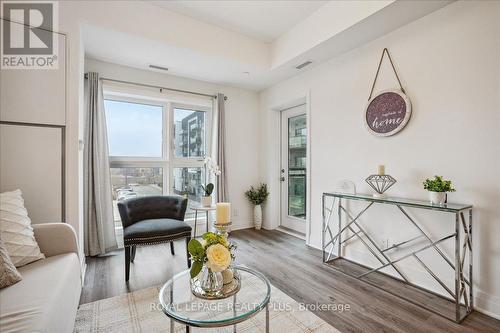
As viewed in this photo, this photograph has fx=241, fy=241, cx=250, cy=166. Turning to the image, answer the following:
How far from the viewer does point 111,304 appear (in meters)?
1.95

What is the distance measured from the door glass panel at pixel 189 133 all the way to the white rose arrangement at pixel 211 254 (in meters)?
2.74

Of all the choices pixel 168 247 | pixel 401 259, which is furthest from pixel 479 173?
pixel 168 247

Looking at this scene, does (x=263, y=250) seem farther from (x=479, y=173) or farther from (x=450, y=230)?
(x=479, y=173)

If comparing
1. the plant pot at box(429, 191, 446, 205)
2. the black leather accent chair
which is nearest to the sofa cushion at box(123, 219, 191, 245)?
the black leather accent chair

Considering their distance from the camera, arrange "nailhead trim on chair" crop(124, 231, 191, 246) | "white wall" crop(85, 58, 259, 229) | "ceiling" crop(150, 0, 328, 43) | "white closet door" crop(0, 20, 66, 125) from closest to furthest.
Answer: "white closet door" crop(0, 20, 66, 125), "nailhead trim on chair" crop(124, 231, 191, 246), "ceiling" crop(150, 0, 328, 43), "white wall" crop(85, 58, 259, 229)

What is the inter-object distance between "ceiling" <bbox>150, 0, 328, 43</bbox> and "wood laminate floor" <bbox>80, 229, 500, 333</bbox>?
2.89 metres

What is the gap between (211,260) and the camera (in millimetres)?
1250

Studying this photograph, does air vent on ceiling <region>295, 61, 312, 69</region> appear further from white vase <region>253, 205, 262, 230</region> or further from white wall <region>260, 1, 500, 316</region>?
white vase <region>253, 205, 262, 230</region>

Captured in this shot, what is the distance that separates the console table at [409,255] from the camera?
1.86 meters

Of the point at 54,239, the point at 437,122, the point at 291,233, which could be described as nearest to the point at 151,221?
the point at 54,239

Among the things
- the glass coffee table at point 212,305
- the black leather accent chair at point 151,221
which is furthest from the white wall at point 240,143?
the glass coffee table at point 212,305

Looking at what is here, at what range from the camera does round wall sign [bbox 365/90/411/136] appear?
238 cm

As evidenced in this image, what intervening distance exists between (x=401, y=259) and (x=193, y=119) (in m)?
3.41

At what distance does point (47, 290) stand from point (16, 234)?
0.58m
